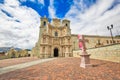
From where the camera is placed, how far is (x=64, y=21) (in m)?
30.5

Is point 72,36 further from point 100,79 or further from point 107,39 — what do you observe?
point 100,79

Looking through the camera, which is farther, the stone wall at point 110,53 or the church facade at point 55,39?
the church facade at point 55,39

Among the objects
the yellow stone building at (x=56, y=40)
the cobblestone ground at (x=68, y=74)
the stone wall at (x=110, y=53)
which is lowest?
the cobblestone ground at (x=68, y=74)

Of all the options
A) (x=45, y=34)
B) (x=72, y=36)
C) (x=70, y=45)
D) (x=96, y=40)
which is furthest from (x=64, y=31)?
(x=96, y=40)

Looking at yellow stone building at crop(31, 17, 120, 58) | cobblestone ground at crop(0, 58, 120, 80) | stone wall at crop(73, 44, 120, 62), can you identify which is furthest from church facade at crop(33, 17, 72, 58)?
cobblestone ground at crop(0, 58, 120, 80)

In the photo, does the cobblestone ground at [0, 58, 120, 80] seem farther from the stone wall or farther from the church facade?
the church facade

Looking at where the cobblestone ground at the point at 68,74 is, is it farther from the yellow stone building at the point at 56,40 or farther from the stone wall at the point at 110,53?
the yellow stone building at the point at 56,40

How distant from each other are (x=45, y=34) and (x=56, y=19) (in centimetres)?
891

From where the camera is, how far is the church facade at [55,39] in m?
25.3

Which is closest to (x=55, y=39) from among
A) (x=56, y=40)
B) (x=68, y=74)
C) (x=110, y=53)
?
(x=56, y=40)

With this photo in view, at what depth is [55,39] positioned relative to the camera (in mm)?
28547

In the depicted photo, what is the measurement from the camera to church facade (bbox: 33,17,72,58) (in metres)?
25.3

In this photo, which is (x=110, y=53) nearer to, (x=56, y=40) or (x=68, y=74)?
(x=68, y=74)

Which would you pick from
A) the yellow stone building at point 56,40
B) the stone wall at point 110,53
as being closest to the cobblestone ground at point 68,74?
the stone wall at point 110,53
